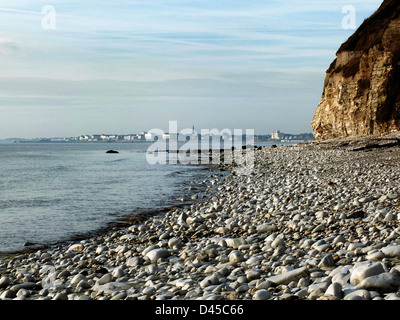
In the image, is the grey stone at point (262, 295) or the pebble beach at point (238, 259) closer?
the grey stone at point (262, 295)

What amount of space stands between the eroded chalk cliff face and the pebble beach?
25.9m

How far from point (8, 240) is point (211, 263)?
5752 millimetres

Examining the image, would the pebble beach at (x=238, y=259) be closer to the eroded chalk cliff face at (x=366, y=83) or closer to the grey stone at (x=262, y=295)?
the grey stone at (x=262, y=295)

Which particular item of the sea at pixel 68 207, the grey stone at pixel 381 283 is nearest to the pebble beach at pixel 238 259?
the grey stone at pixel 381 283

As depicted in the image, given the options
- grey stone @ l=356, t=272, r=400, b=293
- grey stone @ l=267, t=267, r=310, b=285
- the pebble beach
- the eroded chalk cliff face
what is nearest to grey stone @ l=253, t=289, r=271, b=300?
the pebble beach

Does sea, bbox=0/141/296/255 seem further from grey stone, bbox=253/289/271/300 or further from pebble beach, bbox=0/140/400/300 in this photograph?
grey stone, bbox=253/289/271/300

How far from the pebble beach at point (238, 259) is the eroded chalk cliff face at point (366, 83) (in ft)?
85.1

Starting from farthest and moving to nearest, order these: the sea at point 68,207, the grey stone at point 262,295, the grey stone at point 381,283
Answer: the sea at point 68,207, the grey stone at point 262,295, the grey stone at point 381,283

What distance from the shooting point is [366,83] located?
39.2m

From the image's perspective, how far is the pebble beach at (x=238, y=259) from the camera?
4660mm

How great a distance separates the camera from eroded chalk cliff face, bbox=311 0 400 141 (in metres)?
34.2

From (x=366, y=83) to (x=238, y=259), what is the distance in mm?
37179

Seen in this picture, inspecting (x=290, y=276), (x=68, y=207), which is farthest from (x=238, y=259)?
(x=68, y=207)

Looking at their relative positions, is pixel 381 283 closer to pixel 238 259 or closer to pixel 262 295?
pixel 262 295
